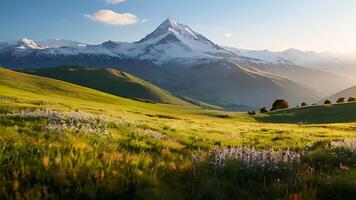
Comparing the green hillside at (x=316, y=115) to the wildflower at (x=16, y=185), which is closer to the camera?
the wildflower at (x=16, y=185)

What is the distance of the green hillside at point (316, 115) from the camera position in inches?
4269

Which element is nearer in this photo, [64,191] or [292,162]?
[64,191]

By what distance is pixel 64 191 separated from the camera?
6.68 m

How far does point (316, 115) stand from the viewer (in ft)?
385

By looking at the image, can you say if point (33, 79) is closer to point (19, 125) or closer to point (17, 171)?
point (19, 125)

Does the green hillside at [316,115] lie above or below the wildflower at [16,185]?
above

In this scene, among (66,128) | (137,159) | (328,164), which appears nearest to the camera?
(137,159)

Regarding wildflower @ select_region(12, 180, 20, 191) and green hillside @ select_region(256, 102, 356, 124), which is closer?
wildflower @ select_region(12, 180, 20, 191)

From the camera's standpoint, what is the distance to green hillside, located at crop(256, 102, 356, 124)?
108438 mm

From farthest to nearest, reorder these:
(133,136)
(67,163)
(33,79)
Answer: (33,79) < (133,136) < (67,163)

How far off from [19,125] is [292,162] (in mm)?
10660

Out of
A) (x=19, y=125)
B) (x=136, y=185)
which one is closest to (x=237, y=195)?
(x=136, y=185)

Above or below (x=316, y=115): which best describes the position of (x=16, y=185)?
below

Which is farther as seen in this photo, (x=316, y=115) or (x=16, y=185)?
(x=316, y=115)
